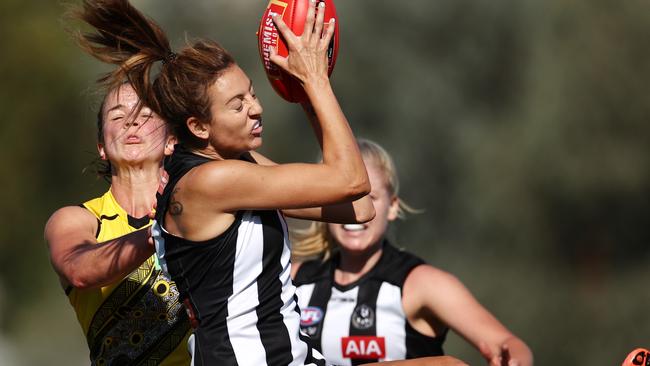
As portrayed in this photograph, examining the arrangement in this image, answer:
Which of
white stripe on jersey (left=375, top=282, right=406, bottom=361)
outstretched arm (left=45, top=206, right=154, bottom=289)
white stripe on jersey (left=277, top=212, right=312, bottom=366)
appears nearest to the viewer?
white stripe on jersey (left=277, top=212, right=312, bottom=366)

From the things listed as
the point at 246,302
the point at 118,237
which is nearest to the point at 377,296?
the point at 118,237

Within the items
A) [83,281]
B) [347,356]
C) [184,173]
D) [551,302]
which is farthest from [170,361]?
[551,302]

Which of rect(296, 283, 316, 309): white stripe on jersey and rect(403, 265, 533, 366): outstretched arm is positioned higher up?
rect(403, 265, 533, 366): outstretched arm

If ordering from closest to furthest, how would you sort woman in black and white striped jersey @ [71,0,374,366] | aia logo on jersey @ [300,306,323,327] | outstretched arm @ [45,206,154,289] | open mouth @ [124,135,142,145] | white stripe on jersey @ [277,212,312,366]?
woman in black and white striped jersey @ [71,0,374,366]
white stripe on jersey @ [277,212,312,366]
outstretched arm @ [45,206,154,289]
open mouth @ [124,135,142,145]
aia logo on jersey @ [300,306,323,327]

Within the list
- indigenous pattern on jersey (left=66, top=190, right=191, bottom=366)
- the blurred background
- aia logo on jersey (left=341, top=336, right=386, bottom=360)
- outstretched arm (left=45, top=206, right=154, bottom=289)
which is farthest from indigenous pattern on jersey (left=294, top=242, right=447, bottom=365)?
the blurred background

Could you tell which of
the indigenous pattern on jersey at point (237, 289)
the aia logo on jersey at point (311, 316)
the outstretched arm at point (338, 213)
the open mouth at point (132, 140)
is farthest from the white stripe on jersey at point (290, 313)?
the aia logo on jersey at point (311, 316)

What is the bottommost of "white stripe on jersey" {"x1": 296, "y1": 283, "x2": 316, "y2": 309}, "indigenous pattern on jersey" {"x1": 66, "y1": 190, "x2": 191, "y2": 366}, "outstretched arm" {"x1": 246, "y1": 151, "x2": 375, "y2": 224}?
"white stripe on jersey" {"x1": 296, "y1": 283, "x2": 316, "y2": 309}

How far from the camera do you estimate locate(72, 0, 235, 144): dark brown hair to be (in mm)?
3531

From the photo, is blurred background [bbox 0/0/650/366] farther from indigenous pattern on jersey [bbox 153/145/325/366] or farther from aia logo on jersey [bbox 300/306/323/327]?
indigenous pattern on jersey [bbox 153/145/325/366]

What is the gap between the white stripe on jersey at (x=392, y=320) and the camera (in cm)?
528

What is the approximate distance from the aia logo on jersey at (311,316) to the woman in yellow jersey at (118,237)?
4.48ft

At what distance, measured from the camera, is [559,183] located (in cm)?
1152

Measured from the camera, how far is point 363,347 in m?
5.39

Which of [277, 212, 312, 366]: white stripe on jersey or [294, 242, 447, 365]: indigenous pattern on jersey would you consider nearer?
[277, 212, 312, 366]: white stripe on jersey
